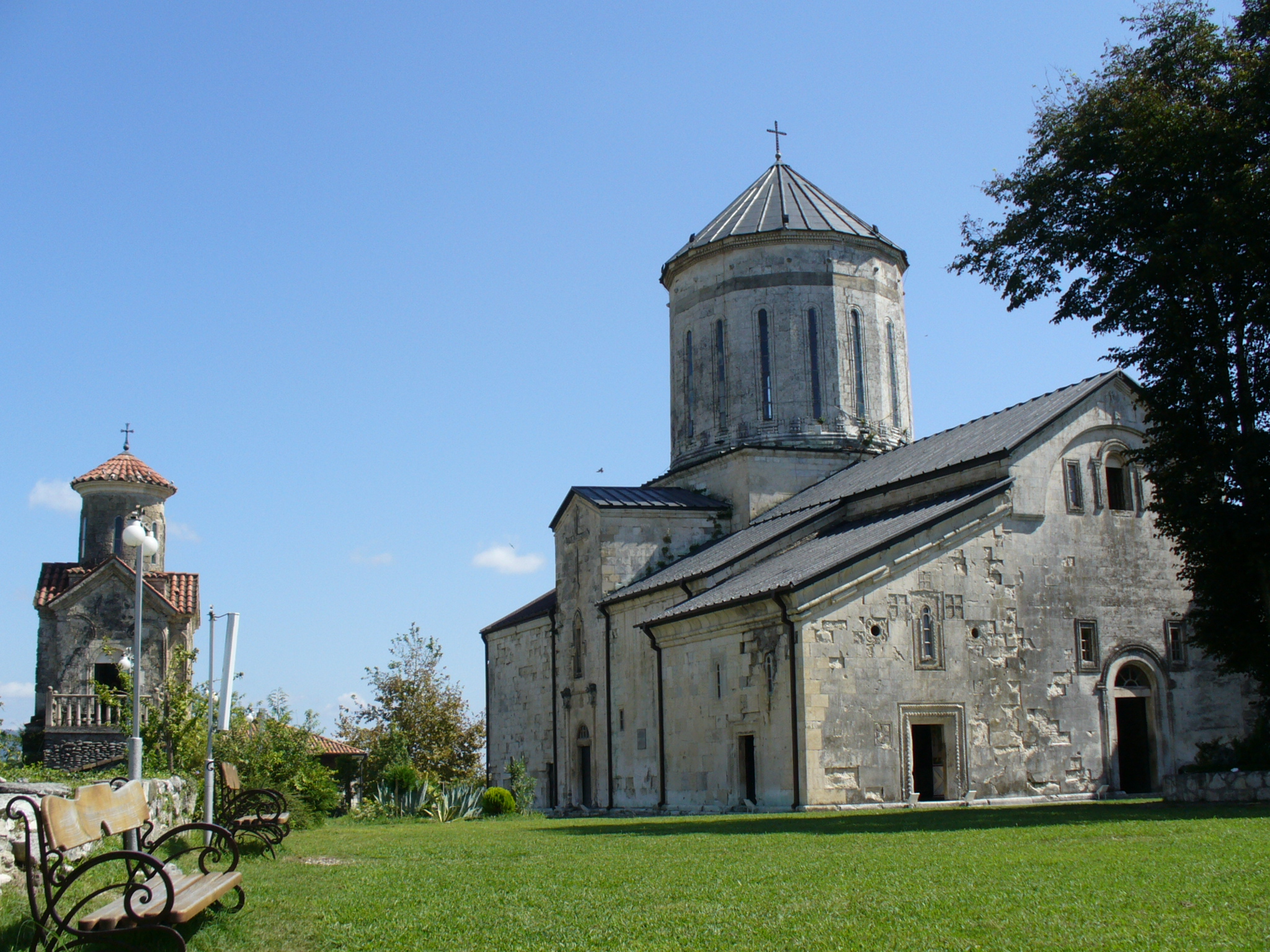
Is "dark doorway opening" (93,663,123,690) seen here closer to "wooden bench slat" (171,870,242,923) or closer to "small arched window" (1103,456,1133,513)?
"small arched window" (1103,456,1133,513)

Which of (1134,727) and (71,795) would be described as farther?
(1134,727)

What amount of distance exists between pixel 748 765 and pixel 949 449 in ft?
25.8

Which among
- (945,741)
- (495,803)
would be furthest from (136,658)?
(945,741)

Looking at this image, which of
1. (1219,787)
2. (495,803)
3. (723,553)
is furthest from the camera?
(723,553)

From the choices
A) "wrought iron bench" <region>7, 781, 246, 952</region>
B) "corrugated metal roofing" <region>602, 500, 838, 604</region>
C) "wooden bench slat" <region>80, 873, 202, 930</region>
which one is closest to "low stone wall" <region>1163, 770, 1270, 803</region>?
"corrugated metal roofing" <region>602, 500, 838, 604</region>

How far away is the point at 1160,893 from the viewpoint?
7.79 metres

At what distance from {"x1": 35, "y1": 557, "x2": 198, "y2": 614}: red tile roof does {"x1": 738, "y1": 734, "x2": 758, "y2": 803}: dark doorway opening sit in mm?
16168

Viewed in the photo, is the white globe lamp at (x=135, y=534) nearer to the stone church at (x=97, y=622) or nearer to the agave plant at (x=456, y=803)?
the agave plant at (x=456, y=803)

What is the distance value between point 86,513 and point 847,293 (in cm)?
2098

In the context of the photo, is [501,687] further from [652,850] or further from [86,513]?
[652,850]

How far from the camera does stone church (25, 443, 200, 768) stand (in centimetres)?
2839

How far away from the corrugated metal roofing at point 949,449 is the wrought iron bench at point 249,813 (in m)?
13.3

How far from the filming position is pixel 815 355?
28703 mm

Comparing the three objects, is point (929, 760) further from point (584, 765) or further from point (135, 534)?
point (135, 534)
